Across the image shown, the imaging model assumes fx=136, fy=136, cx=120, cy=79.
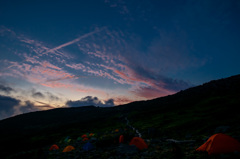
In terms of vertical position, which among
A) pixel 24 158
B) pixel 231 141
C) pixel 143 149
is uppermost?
pixel 231 141

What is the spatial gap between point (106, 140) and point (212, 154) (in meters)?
17.9

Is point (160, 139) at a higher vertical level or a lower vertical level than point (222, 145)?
lower

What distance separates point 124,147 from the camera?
1792 cm

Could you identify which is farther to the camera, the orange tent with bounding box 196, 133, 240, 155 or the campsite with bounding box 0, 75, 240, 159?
the campsite with bounding box 0, 75, 240, 159

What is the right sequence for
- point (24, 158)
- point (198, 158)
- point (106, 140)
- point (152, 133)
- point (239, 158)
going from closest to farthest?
1. point (239, 158)
2. point (198, 158)
3. point (106, 140)
4. point (24, 158)
5. point (152, 133)

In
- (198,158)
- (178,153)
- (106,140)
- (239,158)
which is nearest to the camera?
(239,158)

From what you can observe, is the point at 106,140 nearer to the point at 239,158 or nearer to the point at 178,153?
the point at 178,153

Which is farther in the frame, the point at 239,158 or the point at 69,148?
the point at 69,148

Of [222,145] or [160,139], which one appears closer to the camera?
[222,145]

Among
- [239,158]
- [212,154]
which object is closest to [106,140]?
[212,154]

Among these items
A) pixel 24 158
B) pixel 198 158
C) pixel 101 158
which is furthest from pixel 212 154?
pixel 24 158

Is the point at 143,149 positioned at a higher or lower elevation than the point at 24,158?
higher

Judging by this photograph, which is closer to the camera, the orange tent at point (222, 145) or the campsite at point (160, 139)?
the orange tent at point (222, 145)

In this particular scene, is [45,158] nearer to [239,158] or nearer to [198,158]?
[198,158]
